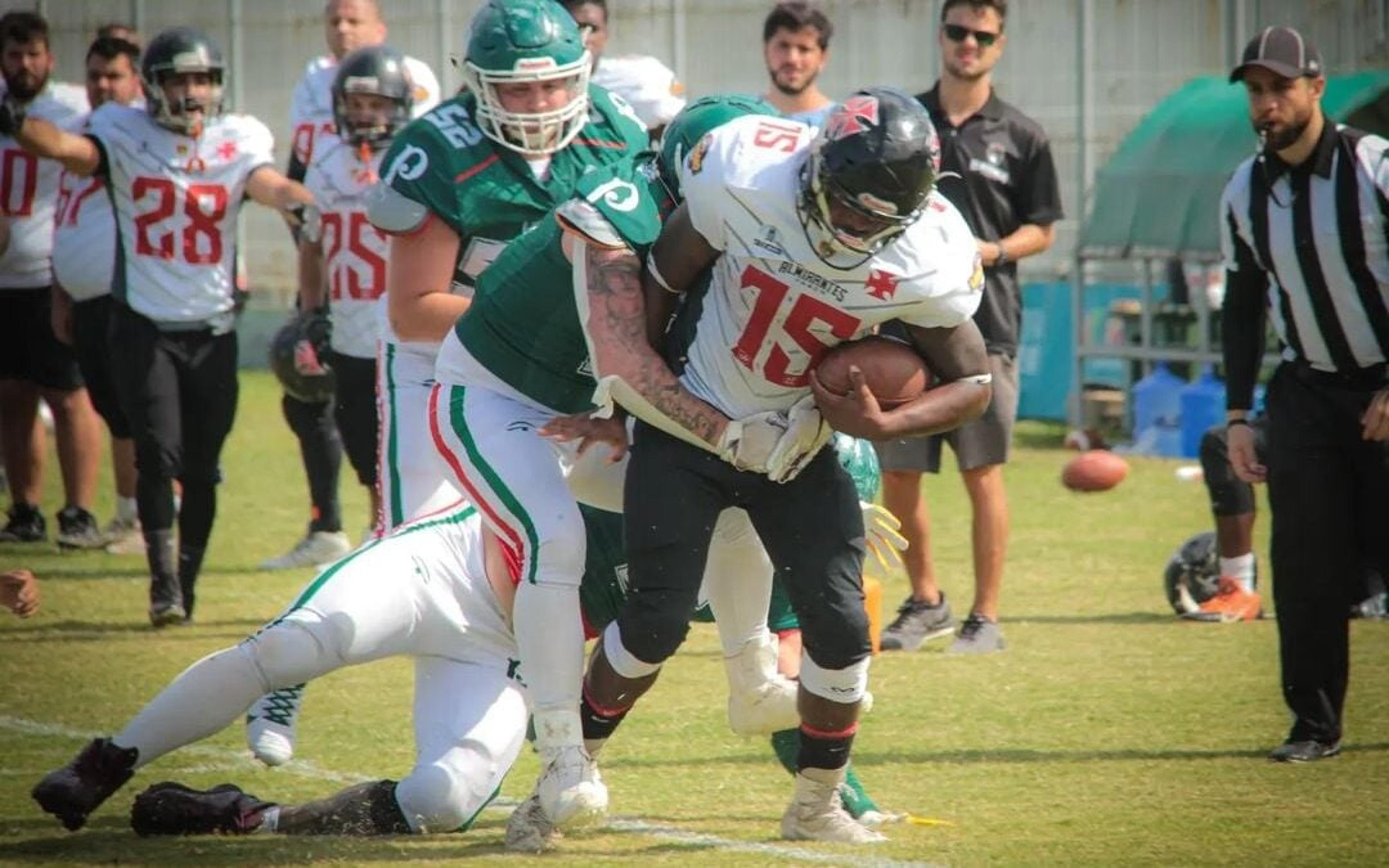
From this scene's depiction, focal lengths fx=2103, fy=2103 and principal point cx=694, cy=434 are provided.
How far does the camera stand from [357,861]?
189 inches

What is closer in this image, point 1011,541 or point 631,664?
point 631,664

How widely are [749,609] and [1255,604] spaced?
3.97 m

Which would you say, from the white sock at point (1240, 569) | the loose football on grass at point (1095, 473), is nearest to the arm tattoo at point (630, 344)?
the white sock at point (1240, 569)

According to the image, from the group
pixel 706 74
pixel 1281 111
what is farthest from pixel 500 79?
pixel 706 74

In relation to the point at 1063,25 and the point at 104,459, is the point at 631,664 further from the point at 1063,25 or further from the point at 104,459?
the point at 1063,25

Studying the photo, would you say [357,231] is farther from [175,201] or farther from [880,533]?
[880,533]

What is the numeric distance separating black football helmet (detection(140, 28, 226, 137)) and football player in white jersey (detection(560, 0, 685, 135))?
159cm

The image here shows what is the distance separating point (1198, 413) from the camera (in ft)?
43.9

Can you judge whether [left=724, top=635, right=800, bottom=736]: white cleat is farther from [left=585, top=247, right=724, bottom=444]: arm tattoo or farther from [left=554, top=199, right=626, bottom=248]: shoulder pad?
[left=554, top=199, right=626, bottom=248]: shoulder pad

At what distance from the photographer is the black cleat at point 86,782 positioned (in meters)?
4.85

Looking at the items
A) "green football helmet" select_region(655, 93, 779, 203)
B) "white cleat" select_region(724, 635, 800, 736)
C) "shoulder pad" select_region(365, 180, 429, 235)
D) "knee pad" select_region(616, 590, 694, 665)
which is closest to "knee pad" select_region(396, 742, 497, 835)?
"knee pad" select_region(616, 590, 694, 665)

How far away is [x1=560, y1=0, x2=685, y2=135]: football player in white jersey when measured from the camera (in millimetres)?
9305

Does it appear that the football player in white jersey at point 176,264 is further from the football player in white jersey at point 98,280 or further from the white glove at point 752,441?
the white glove at point 752,441

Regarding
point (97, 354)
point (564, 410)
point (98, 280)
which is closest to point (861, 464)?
point (564, 410)
